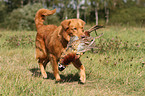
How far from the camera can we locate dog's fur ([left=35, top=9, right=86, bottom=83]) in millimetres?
3812

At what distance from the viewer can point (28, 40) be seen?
932 centimetres

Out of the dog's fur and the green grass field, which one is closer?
the green grass field

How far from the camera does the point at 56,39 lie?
13.9ft

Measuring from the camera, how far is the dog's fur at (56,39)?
150 inches

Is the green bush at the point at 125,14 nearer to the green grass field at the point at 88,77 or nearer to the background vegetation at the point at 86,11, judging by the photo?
the background vegetation at the point at 86,11

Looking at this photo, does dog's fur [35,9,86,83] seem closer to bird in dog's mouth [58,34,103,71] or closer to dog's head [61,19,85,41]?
dog's head [61,19,85,41]

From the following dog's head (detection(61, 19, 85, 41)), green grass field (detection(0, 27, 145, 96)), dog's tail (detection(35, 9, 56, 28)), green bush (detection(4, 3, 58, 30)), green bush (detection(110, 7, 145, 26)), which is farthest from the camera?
green bush (detection(110, 7, 145, 26))

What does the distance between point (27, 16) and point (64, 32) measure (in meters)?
25.3

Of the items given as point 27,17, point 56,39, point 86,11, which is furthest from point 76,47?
point 86,11

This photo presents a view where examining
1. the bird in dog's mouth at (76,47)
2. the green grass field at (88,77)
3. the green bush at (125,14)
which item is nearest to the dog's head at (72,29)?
the bird in dog's mouth at (76,47)

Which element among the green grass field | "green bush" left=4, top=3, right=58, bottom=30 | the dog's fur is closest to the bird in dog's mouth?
the dog's fur

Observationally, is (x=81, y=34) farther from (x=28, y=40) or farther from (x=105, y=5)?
(x=105, y=5)

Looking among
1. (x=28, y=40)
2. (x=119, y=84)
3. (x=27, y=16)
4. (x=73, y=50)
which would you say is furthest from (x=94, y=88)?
(x=27, y=16)

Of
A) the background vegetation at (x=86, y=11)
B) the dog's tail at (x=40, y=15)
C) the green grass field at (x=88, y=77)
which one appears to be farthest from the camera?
the background vegetation at (x=86, y=11)
